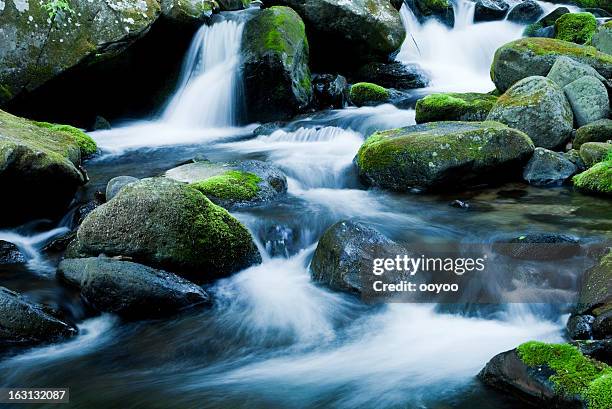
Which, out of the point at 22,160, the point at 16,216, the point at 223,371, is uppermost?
the point at 22,160

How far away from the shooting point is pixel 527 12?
67.4 feet

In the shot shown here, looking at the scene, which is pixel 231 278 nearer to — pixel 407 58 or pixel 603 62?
pixel 603 62

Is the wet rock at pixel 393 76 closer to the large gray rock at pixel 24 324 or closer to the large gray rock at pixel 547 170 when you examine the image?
the large gray rock at pixel 547 170

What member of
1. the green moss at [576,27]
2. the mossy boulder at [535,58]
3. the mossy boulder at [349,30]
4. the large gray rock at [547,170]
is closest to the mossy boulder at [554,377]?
the large gray rock at [547,170]

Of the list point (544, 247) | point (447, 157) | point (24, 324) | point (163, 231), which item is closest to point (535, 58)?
point (447, 157)

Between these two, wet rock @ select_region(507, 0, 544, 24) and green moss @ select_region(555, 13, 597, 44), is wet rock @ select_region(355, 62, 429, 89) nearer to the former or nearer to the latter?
green moss @ select_region(555, 13, 597, 44)

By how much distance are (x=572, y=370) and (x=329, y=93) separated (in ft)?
39.3

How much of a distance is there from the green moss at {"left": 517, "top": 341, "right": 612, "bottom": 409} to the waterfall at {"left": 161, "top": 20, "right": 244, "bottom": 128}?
36.6 feet

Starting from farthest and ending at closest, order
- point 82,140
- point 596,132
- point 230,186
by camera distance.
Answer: point 82,140, point 596,132, point 230,186

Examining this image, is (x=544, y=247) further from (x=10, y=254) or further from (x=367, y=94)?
(x=367, y=94)

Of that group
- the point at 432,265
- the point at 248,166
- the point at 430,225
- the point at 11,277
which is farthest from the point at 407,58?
the point at 11,277

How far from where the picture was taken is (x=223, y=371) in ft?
16.1

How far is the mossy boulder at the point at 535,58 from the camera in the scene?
38.9ft

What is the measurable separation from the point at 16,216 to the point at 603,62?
11.1 meters
